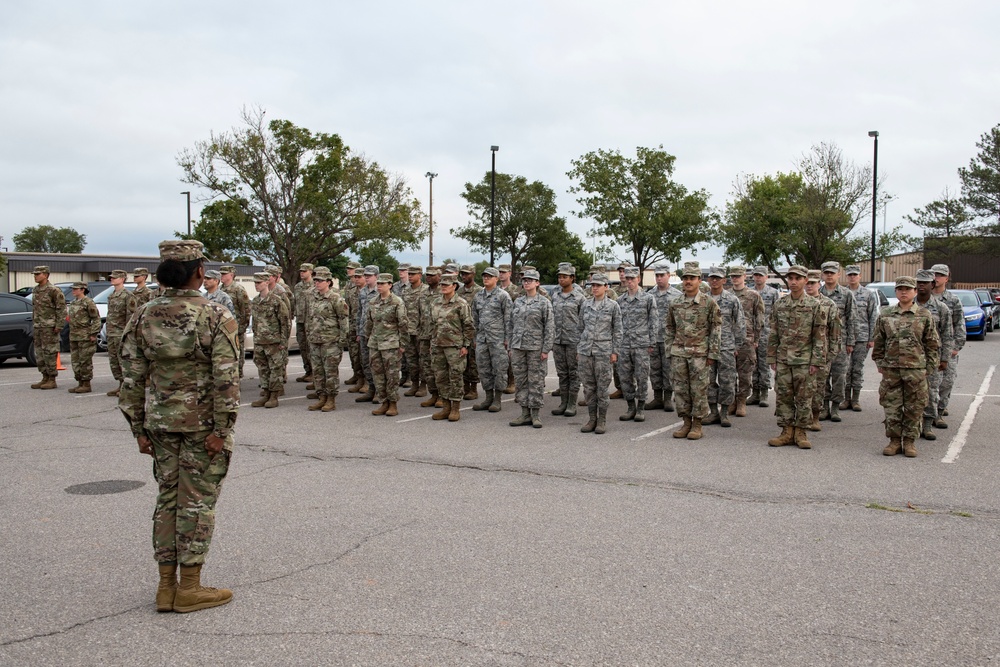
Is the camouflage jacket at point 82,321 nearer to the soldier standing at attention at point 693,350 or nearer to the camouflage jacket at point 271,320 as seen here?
the camouflage jacket at point 271,320

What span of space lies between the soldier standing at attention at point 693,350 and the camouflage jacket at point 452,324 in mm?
2998

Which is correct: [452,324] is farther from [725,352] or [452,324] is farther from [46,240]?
[46,240]

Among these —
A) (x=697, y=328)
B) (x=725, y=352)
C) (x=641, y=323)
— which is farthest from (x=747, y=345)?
(x=697, y=328)

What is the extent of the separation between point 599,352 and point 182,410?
6.40 meters

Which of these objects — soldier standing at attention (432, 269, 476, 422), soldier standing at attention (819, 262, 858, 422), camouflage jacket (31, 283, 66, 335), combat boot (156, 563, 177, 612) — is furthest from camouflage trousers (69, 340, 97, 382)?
soldier standing at attention (819, 262, 858, 422)

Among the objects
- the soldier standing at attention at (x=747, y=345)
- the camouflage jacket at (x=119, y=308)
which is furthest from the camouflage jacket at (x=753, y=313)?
the camouflage jacket at (x=119, y=308)

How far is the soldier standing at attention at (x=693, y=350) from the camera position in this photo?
972 cm

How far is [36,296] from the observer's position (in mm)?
14672

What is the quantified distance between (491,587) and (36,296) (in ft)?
42.7

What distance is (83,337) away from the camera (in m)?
14.1

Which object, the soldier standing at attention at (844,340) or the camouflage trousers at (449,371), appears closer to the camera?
the soldier standing at attention at (844,340)

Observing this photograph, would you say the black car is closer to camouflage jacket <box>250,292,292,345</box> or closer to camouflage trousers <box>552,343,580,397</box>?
camouflage jacket <box>250,292,292,345</box>

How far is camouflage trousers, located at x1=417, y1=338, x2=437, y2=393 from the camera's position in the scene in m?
12.7

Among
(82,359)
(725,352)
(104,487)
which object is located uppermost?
(725,352)
